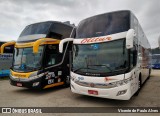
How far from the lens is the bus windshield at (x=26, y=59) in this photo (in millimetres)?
8484

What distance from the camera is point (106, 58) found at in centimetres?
629

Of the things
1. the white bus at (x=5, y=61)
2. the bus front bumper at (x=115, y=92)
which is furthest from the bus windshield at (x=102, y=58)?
the white bus at (x=5, y=61)

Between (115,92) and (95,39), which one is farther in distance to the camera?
(95,39)

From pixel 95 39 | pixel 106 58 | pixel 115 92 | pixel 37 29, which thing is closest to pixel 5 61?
pixel 37 29

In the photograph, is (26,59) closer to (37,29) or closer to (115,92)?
(37,29)

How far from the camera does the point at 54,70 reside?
9.08 metres

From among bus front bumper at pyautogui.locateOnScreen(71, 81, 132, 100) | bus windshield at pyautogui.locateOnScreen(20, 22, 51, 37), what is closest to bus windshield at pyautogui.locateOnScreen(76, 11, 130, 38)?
Result: bus front bumper at pyautogui.locateOnScreen(71, 81, 132, 100)

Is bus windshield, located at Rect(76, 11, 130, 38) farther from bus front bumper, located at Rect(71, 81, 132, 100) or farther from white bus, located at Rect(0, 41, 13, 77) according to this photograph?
white bus, located at Rect(0, 41, 13, 77)

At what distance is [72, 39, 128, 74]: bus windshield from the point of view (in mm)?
6066

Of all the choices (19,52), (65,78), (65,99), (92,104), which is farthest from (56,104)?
(19,52)

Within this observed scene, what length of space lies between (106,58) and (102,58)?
15 centimetres

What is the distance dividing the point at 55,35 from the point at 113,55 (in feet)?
14.3

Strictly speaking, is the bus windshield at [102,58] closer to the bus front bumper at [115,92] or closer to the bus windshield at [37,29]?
the bus front bumper at [115,92]

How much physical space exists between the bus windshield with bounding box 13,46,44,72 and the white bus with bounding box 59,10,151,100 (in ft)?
6.96
